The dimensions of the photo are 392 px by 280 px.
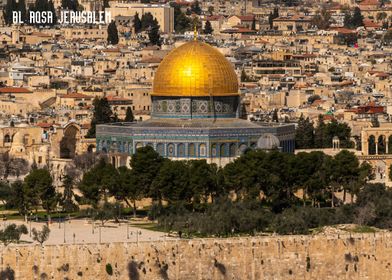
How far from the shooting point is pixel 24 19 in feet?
560

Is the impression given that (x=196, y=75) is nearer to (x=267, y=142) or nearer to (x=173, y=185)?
(x=267, y=142)

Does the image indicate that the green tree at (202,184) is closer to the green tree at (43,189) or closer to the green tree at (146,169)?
the green tree at (146,169)

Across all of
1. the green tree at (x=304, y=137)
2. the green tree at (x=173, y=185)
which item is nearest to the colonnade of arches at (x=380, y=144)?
the green tree at (x=304, y=137)

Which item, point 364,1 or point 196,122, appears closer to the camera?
point 196,122

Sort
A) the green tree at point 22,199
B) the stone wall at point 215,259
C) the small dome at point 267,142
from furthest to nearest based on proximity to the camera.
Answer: the small dome at point 267,142 → the green tree at point 22,199 → the stone wall at point 215,259

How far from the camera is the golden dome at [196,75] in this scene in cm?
8319

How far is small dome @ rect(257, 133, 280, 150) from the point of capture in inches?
3174

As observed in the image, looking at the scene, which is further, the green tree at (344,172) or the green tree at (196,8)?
the green tree at (196,8)

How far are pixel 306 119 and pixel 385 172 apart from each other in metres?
16.0

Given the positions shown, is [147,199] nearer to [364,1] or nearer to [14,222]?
[14,222]

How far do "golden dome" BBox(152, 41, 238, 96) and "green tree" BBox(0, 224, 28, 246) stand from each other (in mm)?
18232

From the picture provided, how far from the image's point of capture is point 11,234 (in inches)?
2547

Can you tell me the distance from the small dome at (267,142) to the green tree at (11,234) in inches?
640

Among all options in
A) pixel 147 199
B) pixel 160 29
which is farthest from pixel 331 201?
pixel 160 29
